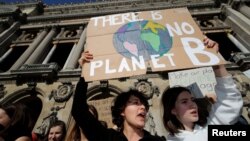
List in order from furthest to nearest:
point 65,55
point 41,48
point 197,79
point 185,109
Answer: point 65,55, point 41,48, point 197,79, point 185,109

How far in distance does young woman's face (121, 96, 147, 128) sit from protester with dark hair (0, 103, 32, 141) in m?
1.47

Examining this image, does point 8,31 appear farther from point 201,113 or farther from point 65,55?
point 201,113

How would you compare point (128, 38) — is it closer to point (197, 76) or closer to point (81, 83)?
point (81, 83)

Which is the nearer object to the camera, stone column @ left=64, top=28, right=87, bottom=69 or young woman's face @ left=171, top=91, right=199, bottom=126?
young woman's face @ left=171, top=91, right=199, bottom=126

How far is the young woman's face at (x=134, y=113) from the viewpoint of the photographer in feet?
12.2

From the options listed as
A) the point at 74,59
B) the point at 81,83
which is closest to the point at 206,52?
the point at 81,83

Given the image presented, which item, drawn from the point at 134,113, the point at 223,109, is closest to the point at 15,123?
the point at 134,113

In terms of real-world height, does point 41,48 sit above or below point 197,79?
above

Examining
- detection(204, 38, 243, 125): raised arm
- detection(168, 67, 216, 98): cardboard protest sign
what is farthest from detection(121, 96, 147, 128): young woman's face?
detection(168, 67, 216, 98): cardboard protest sign

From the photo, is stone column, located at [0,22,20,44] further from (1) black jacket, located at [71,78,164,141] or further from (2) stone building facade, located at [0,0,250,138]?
(1) black jacket, located at [71,78,164,141]

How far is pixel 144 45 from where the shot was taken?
5230 mm

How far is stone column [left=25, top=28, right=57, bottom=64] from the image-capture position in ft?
54.9

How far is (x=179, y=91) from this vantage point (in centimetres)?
427

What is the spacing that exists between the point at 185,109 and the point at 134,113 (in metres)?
0.79
